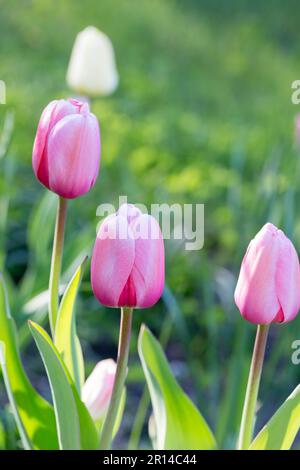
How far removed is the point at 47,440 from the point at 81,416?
10 cm

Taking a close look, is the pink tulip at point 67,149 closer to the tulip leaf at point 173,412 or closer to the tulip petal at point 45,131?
the tulip petal at point 45,131

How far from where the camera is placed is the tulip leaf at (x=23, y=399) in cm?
101

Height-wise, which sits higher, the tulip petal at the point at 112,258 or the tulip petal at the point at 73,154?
the tulip petal at the point at 73,154

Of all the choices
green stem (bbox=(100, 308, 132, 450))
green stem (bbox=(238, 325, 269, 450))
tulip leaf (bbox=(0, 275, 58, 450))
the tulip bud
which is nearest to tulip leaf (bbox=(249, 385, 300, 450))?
green stem (bbox=(238, 325, 269, 450))

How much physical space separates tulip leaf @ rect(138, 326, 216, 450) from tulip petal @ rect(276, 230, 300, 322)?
19 centimetres

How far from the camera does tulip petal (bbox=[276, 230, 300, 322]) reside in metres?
0.88

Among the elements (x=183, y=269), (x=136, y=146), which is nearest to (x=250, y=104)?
(x=136, y=146)

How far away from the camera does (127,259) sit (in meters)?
0.86

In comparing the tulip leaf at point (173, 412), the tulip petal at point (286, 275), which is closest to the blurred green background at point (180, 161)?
the tulip leaf at point (173, 412)

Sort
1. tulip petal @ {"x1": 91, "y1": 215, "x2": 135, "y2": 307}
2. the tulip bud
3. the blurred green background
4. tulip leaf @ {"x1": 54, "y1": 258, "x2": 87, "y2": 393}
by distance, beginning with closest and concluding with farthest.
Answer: tulip petal @ {"x1": 91, "y1": 215, "x2": 135, "y2": 307}, tulip leaf @ {"x1": 54, "y1": 258, "x2": 87, "y2": 393}, the blurred green background, the tulip bud

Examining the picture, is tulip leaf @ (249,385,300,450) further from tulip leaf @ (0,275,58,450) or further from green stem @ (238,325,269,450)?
tulip leaf @ (0,275,58,450)

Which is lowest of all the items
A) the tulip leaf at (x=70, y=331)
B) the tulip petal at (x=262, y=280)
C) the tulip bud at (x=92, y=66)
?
the tulip leaf at (x=70, y=331)

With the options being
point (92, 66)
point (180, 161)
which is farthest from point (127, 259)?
point (180, 161)

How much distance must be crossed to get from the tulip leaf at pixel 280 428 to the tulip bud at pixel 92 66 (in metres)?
1.43
